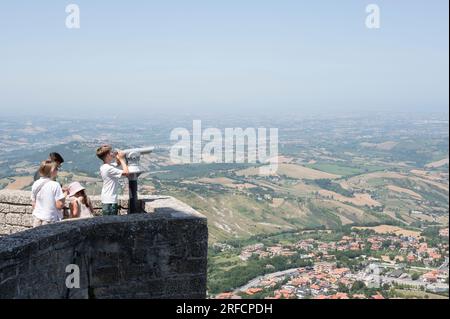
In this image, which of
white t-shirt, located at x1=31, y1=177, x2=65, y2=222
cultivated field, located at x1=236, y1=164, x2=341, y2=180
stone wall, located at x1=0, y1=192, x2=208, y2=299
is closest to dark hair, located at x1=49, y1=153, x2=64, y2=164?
white t-shirt, located at x1=31, y1=177, x2=65, y2=222

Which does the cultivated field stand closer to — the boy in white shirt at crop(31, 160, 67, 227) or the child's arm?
the child's arm

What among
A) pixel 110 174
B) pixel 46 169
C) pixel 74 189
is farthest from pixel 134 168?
pixel 46 169

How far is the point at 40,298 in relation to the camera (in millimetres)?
3262

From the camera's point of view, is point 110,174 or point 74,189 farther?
point 74,189

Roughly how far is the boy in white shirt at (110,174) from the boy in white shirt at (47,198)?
57cm

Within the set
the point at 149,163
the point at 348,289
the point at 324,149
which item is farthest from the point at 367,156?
the point at 348,289

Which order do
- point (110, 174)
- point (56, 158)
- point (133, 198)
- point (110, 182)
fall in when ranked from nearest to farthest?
point (56, 158), point (110, 174), point (110, 182), point (133, 198)

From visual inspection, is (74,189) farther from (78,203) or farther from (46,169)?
(46,169)

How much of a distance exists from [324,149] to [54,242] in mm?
125930

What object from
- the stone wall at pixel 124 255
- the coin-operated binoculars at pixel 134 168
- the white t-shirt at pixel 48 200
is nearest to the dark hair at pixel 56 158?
the white t-shirt at pixel 48 200

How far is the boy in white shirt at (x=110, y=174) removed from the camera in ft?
16.1

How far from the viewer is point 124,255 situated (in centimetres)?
A: 383

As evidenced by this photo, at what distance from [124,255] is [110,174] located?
133 cm
